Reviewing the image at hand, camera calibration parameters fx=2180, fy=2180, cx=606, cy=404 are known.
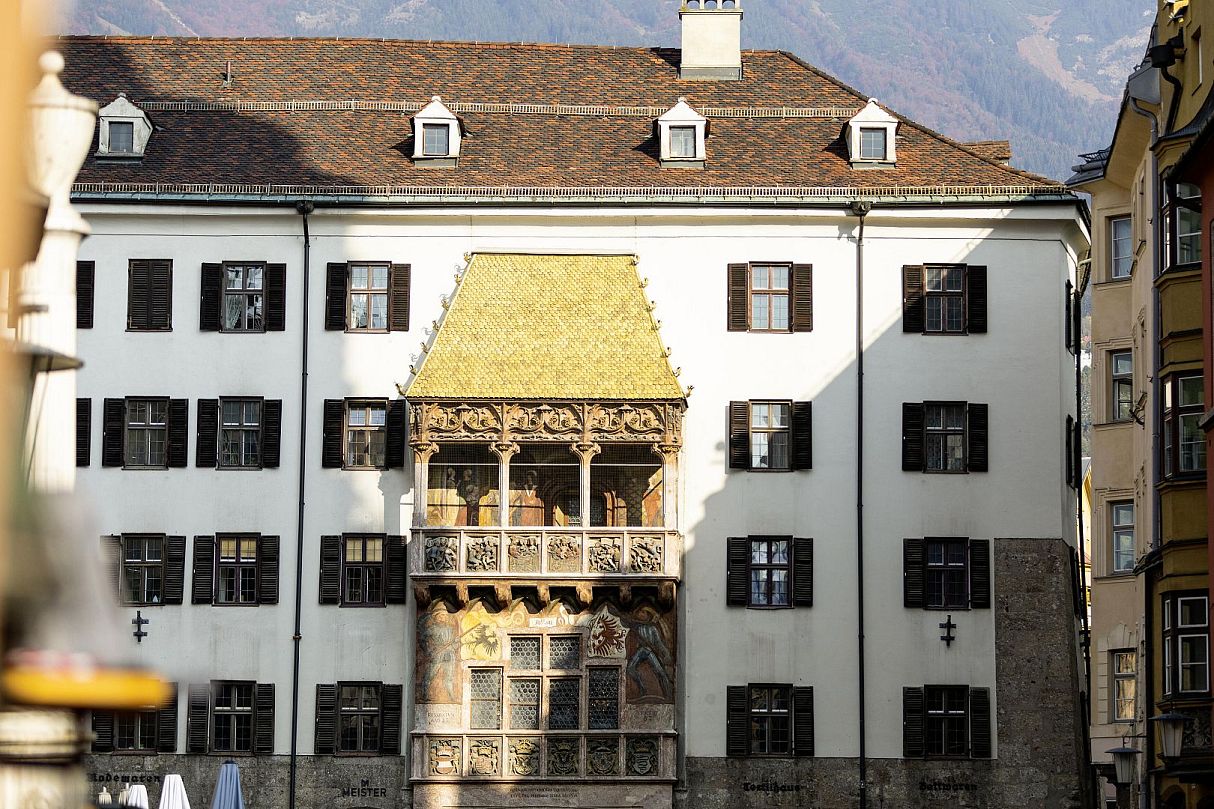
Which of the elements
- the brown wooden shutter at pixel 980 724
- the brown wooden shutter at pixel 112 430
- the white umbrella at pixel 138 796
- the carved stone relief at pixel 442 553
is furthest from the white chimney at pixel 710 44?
the white umbrella at pixel 138 796

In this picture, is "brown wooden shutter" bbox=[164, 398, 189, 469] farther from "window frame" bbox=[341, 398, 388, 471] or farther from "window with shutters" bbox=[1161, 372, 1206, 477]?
"window with shutters" bbox=[1161, 372, 1206, 477]

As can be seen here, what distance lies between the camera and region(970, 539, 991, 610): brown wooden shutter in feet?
152

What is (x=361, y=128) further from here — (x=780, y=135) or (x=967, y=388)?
(x=967, y=388)

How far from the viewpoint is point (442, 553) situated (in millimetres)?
45062

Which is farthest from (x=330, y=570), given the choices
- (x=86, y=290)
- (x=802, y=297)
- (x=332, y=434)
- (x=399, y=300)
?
(x=802, y=297)

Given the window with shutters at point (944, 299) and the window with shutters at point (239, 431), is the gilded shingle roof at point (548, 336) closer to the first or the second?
the window with shutters at point (239, 431)

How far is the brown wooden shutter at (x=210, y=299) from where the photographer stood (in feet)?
157

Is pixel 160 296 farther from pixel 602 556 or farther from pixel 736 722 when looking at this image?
pixel 736 722

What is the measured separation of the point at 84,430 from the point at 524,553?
1022cm

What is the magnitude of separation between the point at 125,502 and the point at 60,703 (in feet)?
135

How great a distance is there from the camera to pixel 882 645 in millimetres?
46406

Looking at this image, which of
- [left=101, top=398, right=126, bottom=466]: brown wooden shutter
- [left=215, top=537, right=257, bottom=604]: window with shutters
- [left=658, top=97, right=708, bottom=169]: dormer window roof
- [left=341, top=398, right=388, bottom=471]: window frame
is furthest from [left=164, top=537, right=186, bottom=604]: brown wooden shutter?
[left=658, top=97, right=708, bottom=169]: dormer window roof

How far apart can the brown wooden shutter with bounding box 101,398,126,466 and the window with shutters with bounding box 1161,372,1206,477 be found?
23.1 meters

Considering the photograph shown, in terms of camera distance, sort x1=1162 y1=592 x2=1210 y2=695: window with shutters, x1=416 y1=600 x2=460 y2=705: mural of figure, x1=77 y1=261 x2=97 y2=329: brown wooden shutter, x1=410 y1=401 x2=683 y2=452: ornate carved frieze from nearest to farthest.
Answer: x1=1162 y1=592 x2=1210 y2=695: window with shutters < x1=416 y1=600 x2=460 y2=705: mural of figure < x1=410 y1=401 x2=683 y2=452: ornate carved frieze < x1=77 y1=261 x2=97 y2=329: brown wooden shutter
